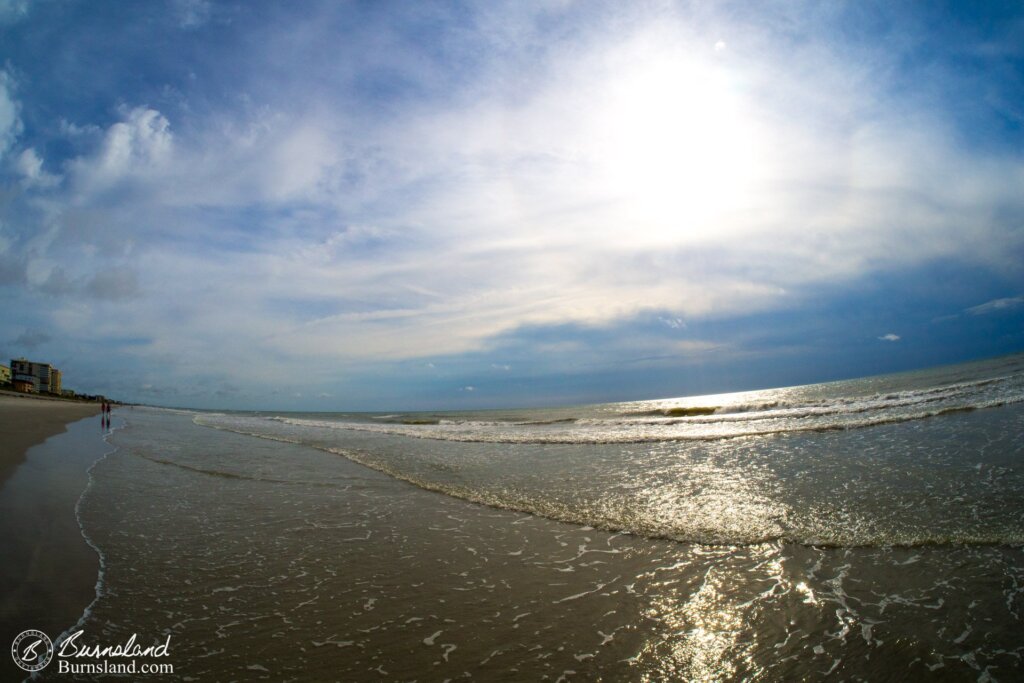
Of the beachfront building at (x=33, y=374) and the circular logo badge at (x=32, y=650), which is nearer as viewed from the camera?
the circular logo badge at (x=32, y=650)

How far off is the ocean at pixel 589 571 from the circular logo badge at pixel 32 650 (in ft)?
1.24

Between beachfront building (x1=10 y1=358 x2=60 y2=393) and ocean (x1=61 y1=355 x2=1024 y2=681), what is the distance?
168 m

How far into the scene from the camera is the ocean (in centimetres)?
447

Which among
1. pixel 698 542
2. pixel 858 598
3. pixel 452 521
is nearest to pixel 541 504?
pixel 452 521

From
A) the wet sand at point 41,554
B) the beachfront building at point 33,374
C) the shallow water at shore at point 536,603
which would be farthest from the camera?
the beachfront building at point 33,374

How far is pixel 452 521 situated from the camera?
930cm

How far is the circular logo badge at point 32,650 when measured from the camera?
4441mm

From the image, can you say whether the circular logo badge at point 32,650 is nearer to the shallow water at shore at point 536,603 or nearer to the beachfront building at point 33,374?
the shallow water at shore at point 536,603

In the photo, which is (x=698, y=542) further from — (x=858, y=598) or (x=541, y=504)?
(x=541, y=504)

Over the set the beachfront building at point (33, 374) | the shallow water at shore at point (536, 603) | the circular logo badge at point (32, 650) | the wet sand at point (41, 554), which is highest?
the beachfront building at point (33, 374)
